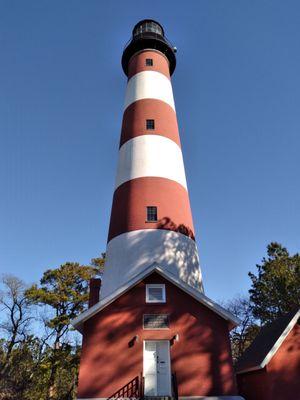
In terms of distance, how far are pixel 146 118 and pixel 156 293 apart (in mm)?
10011

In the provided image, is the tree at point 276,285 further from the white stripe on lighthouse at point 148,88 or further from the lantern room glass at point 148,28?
the lantern room glass at point 148,28

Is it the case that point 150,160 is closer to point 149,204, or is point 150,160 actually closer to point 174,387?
point 149,204

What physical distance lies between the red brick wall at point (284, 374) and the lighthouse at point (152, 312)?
6.50 feet

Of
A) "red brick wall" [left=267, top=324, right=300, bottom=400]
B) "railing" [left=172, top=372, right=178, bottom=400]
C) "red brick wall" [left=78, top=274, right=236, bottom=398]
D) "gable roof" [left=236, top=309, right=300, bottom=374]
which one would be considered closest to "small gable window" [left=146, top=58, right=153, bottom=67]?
"red brick wall" [left=78, top=274, right=236, bottom=398]

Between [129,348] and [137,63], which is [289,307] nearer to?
[129,348]

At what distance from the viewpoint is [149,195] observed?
16.2m

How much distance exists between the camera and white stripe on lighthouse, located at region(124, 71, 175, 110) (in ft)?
65.8

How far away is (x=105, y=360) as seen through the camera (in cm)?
1130

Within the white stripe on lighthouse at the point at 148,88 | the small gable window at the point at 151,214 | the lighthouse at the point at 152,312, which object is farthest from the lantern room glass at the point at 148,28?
the small gable window at the point at 151,214

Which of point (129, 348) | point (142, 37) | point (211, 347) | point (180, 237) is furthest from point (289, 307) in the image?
point (142, 37)

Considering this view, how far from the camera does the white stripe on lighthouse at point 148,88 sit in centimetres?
2006

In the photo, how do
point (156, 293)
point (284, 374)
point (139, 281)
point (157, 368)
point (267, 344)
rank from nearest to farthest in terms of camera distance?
point (157, 368) < point (284, 374) < point (139, 281) < point (156, 293) < point (267, 344)

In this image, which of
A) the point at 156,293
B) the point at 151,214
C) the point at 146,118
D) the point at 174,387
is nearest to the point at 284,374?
the point at 174,387

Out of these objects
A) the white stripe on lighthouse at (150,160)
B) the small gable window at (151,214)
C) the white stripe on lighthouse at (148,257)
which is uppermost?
the white stripe on lighthouse at (150,160)
